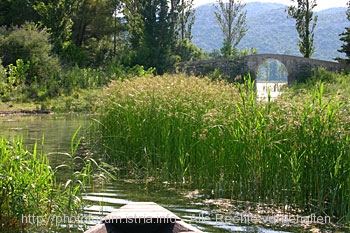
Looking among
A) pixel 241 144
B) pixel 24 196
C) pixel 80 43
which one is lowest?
pixel 24 196

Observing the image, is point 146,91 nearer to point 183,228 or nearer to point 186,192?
point 186,192

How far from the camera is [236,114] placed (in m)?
6.32

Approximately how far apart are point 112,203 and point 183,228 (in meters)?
2.63

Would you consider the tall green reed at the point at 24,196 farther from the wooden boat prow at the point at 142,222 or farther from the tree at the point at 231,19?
the tree at the point at 231,19

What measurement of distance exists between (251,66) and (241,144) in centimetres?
2577

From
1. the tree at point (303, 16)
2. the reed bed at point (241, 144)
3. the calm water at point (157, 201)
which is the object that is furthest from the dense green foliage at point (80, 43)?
the calm water at point (157, 201)

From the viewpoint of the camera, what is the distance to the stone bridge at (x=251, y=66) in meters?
30.0

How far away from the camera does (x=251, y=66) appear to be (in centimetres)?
3150

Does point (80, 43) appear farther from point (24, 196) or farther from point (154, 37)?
point (24, 196)

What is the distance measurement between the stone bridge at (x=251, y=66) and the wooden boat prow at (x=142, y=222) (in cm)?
2584

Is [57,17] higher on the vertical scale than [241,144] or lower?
higher

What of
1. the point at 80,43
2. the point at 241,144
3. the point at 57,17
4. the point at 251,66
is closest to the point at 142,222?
the point at 241,144

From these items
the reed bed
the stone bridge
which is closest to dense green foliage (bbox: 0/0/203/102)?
the stone bridge

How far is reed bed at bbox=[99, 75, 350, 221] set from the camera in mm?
5559
